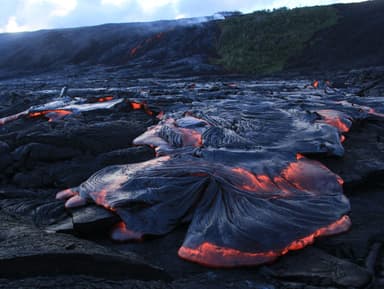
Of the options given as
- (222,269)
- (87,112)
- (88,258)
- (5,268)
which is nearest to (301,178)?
(222,269)

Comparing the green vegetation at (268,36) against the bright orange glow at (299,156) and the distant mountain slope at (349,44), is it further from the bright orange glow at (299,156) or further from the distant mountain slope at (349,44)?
the bright orange glow at (299,156)

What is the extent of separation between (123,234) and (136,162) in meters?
1.44

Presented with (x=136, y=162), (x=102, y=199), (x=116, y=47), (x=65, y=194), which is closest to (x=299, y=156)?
(x=136, y=162)

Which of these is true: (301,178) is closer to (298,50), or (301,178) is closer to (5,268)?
(5,268)

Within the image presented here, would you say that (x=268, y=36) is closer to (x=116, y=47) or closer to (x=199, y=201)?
(x=116, y=47)

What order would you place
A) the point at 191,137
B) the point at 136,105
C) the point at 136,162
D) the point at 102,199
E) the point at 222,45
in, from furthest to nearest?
the point at 222,45, the point at 136,105, the point at 191,137, the point at 136,162, the point at 102,199

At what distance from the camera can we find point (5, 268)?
1.70 meters

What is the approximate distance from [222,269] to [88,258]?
731 mm

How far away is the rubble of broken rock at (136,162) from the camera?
6.04ft

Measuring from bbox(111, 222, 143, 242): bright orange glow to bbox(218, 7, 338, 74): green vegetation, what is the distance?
18807 mm

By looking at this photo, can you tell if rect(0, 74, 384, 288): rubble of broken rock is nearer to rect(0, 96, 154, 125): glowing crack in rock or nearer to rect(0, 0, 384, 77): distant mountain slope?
rect(0, 96, 154, 125): glowing crack in rock

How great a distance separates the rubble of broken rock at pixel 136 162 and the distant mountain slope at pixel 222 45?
48.8ft

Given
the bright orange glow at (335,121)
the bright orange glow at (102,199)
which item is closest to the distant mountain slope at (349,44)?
the bright orange glow at (335,121)

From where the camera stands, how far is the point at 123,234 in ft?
8.12
